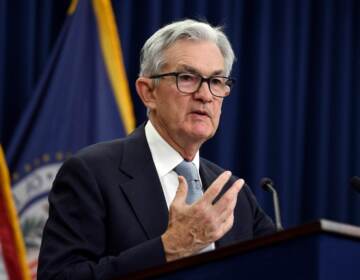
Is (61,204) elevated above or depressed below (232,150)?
above

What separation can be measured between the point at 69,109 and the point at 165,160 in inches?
57.6

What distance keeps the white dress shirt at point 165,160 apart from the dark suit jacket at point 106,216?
0.03 m

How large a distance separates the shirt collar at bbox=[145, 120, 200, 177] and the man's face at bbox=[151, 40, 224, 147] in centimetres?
4

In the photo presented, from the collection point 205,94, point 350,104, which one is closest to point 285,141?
point 350,104

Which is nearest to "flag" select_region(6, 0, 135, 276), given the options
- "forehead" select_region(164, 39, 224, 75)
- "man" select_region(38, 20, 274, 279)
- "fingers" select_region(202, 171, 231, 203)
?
"man" select_region(38, 20, 274, 279)

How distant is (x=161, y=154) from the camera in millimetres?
2527

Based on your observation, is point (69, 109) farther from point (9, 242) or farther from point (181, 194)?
point (181, 194)

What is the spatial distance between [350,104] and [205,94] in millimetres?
2986

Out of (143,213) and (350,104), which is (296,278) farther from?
(350,104)

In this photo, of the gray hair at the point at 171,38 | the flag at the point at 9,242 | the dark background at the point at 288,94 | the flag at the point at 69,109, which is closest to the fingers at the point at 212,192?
the gray hair at the point at 171,38

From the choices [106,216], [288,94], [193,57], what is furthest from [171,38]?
[288,94]

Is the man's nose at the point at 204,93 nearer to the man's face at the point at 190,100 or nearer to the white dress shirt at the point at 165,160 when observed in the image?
the man's face at the point at 190,100

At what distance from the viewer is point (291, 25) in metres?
5.11

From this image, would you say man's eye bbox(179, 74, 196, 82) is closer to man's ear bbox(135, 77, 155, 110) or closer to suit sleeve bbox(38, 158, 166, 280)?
man's ear bbox(135, 77, 155, 110)
